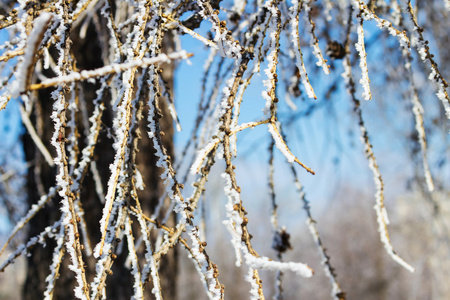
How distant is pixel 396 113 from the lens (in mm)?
3146

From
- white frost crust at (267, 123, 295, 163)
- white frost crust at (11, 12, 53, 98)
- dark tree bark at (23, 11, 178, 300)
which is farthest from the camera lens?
dark tree bark at (23, 11, 178, 300)

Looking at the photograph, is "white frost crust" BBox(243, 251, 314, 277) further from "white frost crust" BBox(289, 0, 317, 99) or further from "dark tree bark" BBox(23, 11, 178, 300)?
"dark tree bark" BBox(23, 11, 178, 300)

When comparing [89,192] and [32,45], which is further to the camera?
[89,192]

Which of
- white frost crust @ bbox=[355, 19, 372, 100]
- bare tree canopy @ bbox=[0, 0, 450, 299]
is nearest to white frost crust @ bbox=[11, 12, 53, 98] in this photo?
bare tree canopy @ bbox=[0, 0, 450, 299]

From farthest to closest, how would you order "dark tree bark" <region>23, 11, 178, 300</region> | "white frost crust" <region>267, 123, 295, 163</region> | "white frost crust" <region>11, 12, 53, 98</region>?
"dark tree bark" <region>23, 11, 178, 300</region> → "white frost crust" <region>267, 123, 295, 163</region> → "white frost crust" <region>11, 12, 53, 98</region>

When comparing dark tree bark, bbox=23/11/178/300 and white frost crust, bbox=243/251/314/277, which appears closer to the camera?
white frost crust, bbox=243/251/314/277

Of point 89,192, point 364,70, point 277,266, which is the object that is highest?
point 89,192

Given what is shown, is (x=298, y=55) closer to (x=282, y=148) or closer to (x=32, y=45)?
(x=282, y=148)

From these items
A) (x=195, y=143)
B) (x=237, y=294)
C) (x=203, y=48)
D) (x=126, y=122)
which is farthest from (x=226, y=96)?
(x=237, y=294)

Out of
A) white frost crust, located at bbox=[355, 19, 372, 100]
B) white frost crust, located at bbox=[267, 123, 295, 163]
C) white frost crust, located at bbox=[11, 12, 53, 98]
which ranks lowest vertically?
white frost crust, located at bbox=[267, 123, 295, 163]

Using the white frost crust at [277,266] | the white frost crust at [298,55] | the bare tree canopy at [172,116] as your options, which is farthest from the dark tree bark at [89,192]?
the white frost crust at [277,266]

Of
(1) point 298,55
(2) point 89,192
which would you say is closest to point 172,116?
(1) point 298,55

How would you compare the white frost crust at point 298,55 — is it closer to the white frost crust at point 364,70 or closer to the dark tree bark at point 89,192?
the white frost crust at point 364,70

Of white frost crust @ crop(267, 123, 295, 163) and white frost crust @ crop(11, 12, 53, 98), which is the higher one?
white frost crust @ crop(11, 12, 53, 98)
